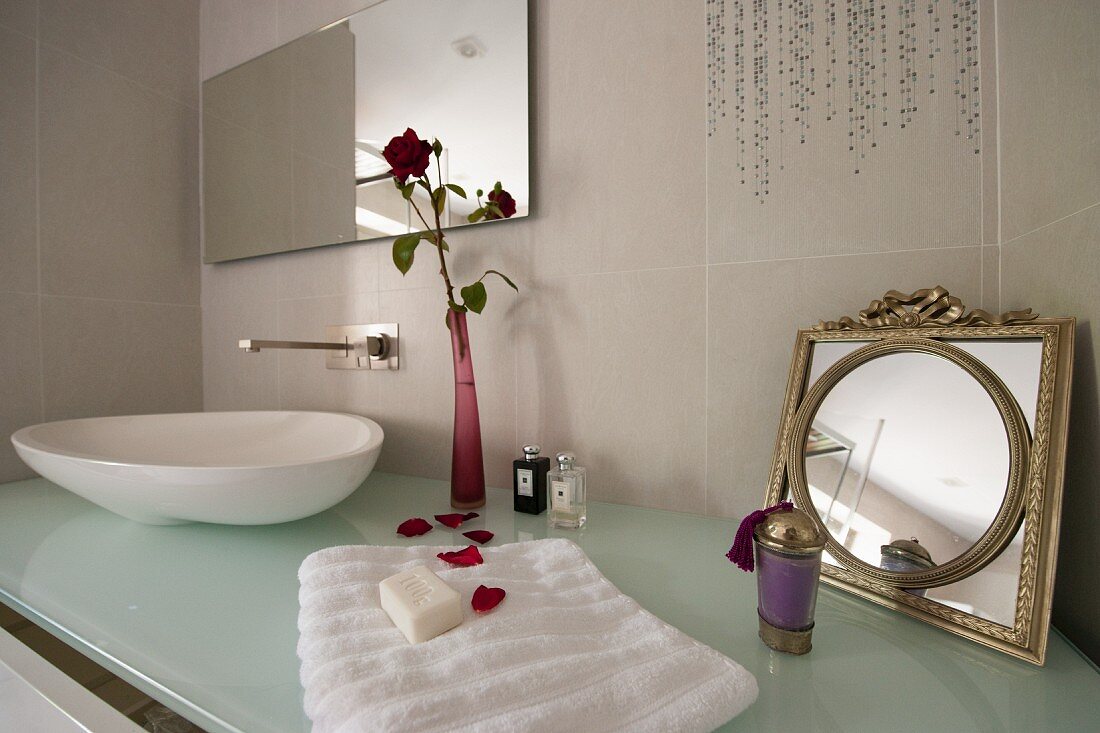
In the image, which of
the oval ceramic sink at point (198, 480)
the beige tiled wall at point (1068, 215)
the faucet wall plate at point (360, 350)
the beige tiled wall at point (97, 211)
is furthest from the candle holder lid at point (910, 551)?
the beige tiled wall at point (97, 211)

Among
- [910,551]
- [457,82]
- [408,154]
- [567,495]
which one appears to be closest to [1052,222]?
[910,551]

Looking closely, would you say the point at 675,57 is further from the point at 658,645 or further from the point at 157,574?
the point at 157,574

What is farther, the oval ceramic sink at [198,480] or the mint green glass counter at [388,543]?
the oval ceramic sink at [198,480]

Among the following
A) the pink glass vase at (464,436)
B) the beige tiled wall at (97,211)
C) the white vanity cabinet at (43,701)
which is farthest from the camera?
the beige tiled wall at (97,211)

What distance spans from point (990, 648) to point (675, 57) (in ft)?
3.02

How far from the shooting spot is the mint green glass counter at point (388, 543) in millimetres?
381

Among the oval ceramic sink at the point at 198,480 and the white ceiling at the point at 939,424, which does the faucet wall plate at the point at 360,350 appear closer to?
the oval ceramic sink at the point at 198,480

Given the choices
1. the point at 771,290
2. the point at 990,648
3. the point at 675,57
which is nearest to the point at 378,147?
the point at 675,57

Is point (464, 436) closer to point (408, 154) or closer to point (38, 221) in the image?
point (408, 154)

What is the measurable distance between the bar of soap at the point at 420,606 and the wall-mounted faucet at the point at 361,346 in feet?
2.49

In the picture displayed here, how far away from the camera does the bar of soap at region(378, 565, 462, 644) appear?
405 millimetres

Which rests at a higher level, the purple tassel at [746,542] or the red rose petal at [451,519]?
the purple tassel at [746,542]

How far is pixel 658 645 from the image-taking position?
0.40 metres

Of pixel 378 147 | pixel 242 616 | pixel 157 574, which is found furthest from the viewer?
pixel 378 147
